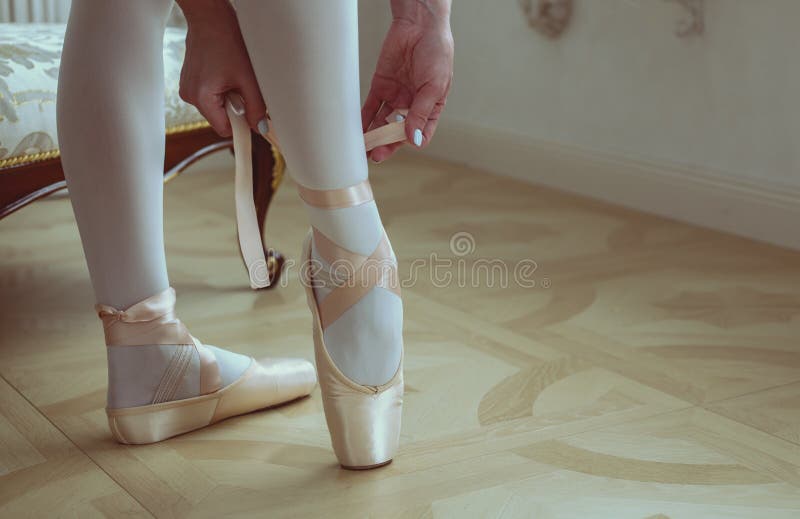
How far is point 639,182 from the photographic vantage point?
72.8 inches

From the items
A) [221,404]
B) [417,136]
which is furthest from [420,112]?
[221,404]

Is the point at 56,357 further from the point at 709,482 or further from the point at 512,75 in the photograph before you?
the point at 512,75

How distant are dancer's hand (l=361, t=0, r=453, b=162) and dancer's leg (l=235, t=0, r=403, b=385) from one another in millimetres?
54

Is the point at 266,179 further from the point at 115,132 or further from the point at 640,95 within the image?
the point at 640,95

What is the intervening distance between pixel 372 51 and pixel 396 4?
1.78 m

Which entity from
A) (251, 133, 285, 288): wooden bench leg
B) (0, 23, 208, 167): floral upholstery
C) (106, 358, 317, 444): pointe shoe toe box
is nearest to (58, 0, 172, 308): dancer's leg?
(106, 358, 317, 444): pointe shoe toe box

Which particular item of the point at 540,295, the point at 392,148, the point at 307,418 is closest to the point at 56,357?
the point at 307,418

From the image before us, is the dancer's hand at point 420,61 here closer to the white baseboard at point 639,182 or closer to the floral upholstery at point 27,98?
the floral upholstery at point 27,98

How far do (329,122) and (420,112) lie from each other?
8 cm

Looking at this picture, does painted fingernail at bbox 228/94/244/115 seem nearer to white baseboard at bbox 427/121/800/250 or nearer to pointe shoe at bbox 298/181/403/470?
pointe shoe at bbox 298/181/403/470

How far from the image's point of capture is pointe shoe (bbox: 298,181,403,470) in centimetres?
77

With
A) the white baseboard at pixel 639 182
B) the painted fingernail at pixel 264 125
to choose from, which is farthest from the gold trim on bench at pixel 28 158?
the white baseboard at pixel 639 182

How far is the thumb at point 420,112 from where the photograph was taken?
2.55 ft

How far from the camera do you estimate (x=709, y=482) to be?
2.62 feet
